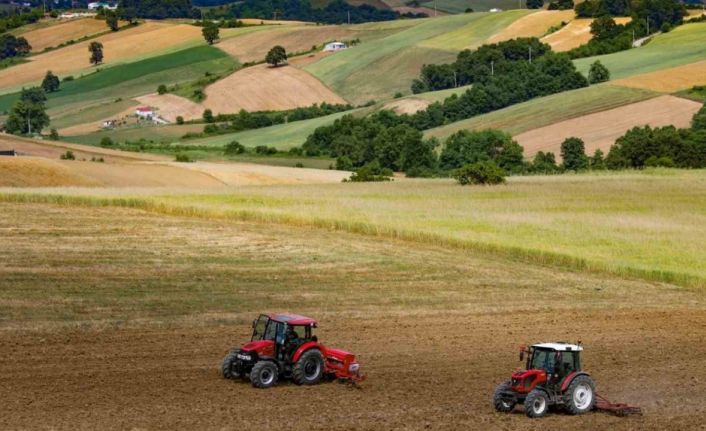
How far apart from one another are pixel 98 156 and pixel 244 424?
80.0 metres

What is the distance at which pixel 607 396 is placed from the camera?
2684 cm

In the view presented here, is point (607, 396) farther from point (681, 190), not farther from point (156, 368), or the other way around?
point (681, 190)

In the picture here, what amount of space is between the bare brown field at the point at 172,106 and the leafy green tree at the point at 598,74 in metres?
44.3

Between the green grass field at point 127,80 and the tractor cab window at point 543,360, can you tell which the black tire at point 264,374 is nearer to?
the tractor cab window at point 543,360

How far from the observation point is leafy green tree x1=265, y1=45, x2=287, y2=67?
17462 cm

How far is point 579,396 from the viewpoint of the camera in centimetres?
2530

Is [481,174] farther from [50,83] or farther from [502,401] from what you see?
[50,83]

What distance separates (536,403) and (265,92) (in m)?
140

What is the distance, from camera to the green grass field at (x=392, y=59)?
16475 centimetres

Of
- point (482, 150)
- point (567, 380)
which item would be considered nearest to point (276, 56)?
point (482, 150)

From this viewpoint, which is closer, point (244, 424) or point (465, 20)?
point (244, 424)

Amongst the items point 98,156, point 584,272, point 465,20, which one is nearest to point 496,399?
point 584,272

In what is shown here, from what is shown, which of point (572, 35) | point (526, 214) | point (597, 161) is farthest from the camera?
point (572, 35)

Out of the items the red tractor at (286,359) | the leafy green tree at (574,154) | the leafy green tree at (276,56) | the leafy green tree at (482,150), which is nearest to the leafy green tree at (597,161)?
the leafy green tree at (574,154)
